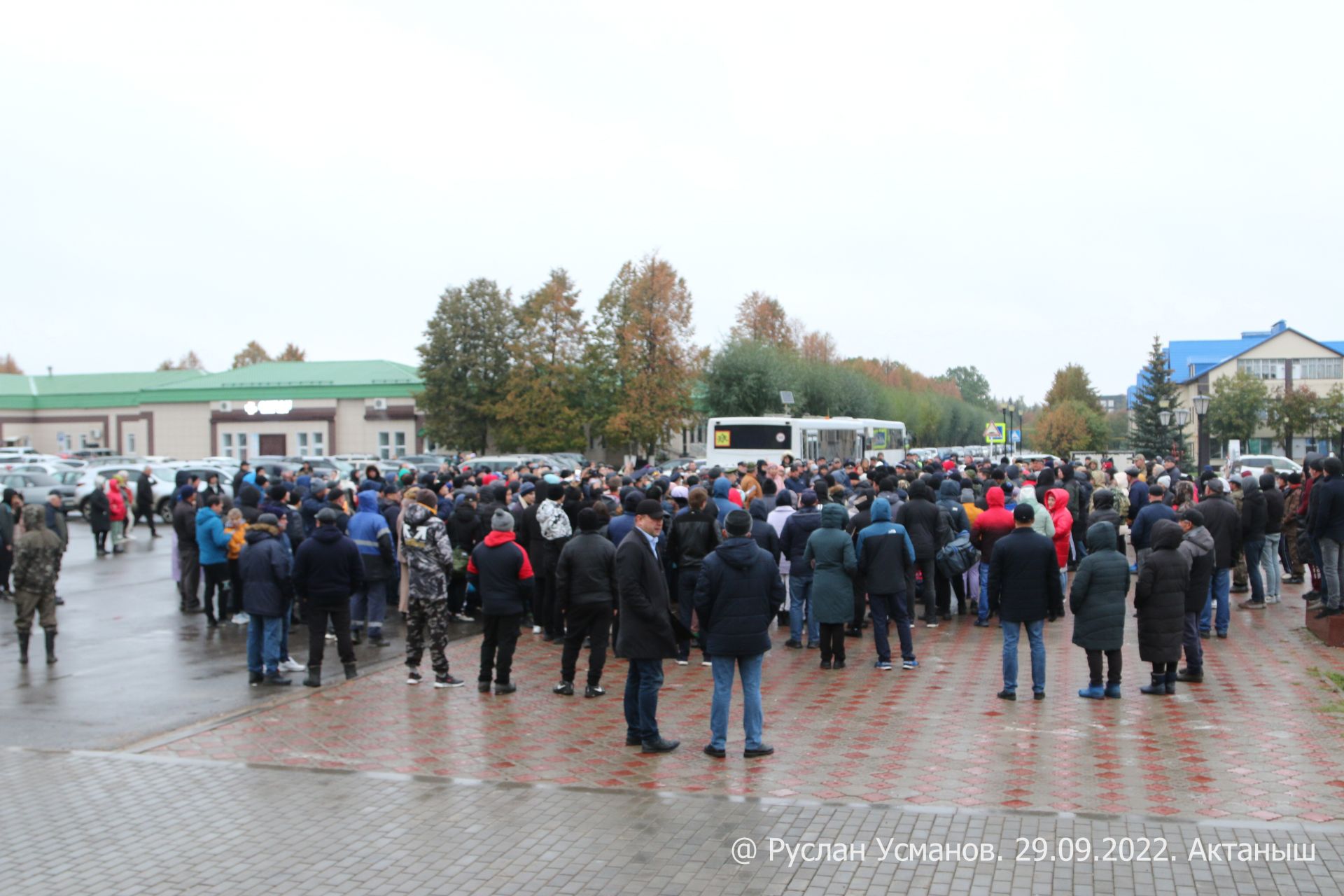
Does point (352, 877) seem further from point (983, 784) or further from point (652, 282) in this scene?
point (652, 282)

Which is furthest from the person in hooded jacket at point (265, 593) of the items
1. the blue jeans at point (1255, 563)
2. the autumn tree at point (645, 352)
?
the autumn tree at point (645, 352)

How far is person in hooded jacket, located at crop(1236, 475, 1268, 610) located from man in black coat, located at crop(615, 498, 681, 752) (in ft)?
30.0

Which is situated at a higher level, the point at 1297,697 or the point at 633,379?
the point at 633,379

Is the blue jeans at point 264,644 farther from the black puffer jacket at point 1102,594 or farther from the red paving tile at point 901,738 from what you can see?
the black puffer jacket at point 1102,594

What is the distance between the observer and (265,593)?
1073cm

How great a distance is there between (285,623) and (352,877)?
19.4ft

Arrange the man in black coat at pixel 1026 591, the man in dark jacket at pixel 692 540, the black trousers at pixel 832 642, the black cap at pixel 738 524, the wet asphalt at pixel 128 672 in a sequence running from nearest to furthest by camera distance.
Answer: the black cap at pixel 738 524 → the wet asphalt at pixel 128 672 → the man in black coat at pixel 1026 591 → the black trousers at pixel 832 642 → the man in dark jacket at pixel 692 540

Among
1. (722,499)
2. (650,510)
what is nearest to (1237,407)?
(722,499)

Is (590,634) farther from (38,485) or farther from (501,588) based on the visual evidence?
(38,485)

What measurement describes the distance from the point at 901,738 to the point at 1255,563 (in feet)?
28.2

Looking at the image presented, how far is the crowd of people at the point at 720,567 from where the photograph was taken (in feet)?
27.9

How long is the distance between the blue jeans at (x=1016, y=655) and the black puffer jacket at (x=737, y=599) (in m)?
2.78

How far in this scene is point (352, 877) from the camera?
592 cm

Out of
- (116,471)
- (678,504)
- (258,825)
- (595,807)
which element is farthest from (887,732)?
(116,471)
